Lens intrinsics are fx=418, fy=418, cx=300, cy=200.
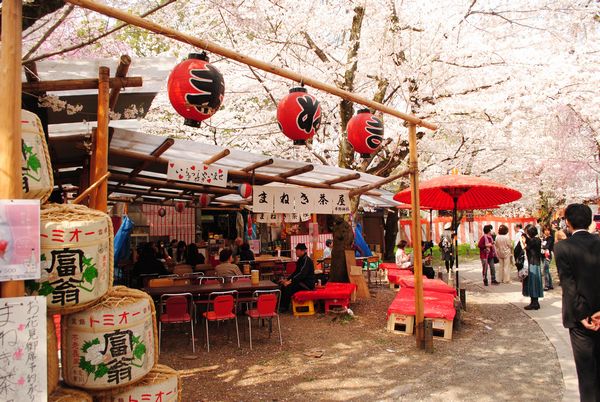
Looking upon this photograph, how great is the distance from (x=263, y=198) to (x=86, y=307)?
573cm

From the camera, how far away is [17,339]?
2.62 metres

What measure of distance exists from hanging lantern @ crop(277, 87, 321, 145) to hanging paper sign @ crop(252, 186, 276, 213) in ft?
10.9

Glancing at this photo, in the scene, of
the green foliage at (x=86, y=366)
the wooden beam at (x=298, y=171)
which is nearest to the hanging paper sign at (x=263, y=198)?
the wooden beam at (x=298, y=171)

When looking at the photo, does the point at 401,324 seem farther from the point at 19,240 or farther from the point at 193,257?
the point at 193,257

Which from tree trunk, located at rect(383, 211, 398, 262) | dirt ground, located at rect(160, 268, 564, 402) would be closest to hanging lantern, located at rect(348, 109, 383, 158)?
dirt ground, located at rect(160, 268, 564, 402)

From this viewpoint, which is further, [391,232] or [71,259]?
[391,232]

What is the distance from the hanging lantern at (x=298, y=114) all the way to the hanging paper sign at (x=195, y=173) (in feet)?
6.76

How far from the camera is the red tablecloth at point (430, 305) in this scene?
323 inches

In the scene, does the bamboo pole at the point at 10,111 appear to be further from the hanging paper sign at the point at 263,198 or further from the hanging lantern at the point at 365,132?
the hanging paper sign at the point at 263,198

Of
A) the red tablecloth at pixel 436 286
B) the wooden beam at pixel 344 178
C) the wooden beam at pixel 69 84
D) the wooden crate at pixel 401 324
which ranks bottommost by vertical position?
the wooden crate at pixel 401 324

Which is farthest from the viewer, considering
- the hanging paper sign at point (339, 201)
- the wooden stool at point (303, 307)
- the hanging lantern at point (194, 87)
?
the wooden stool at point (303, 307)

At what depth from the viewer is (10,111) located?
2.80 meters

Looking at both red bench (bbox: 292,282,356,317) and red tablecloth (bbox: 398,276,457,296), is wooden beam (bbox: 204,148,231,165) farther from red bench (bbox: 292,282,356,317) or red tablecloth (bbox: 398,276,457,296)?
red tablecloth (bbox: 398,276,457,296)

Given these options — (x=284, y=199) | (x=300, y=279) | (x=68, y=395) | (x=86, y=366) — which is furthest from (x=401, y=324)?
(x=68, y=395)
